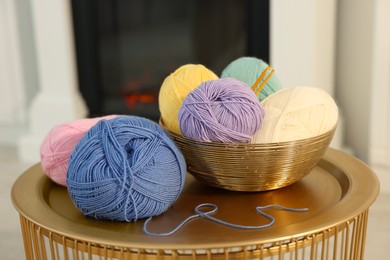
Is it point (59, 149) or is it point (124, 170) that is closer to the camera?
point (124, 170)

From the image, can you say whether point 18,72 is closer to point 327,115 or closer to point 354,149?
point 354,149

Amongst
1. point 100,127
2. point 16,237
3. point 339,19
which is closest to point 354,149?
point 339,19

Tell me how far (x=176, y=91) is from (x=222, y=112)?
0.12 m

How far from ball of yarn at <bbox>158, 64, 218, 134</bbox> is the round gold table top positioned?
11cm

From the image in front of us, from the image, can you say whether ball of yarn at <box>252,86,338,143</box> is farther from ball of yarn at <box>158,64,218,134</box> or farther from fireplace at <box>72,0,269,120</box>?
fireplace at <box>72,0,269,120</box>

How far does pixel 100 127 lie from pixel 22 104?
1.52 metres

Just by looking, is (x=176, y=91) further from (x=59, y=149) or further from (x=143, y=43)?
(x=143, y=43)

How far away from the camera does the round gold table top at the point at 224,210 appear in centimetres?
80

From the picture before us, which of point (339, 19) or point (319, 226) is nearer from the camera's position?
point (319, 226)

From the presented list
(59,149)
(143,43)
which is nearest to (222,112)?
(59,149)

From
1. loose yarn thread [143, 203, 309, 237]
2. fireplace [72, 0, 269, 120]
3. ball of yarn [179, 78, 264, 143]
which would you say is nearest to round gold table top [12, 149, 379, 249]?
loose yarn thread [143, 203, 309, 237]

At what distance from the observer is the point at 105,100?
2.30 meters

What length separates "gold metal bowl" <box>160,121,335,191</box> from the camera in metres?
0.90

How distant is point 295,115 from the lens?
91 cm
